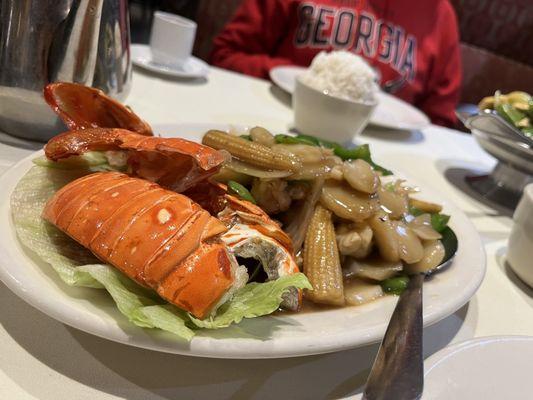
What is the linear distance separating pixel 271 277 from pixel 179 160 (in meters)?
0.24

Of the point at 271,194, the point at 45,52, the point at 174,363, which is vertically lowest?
the point at 174,363

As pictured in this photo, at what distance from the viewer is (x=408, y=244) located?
0.94 metres

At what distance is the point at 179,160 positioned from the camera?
0.79 metres

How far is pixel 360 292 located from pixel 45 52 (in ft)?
2.45

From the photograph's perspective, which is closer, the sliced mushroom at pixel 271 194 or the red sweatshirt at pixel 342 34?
the sliced mushroom at pixel 271 194

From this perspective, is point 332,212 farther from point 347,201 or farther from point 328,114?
point 328,114

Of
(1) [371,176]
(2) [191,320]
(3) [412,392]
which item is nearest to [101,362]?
(2) [191,320]

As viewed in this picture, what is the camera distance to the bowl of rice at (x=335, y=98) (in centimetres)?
152

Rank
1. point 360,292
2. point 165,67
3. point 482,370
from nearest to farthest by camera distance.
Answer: point 482,370
point 360,292
point 165,67

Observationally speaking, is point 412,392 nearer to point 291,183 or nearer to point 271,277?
point 271,277

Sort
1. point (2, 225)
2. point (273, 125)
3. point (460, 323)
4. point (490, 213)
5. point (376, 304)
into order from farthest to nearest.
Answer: point (273, 125), point (490, 213), point (460, 323), point (376, 304), point (2, 225)

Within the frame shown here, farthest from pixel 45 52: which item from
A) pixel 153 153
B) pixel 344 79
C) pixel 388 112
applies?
pixel 388 112

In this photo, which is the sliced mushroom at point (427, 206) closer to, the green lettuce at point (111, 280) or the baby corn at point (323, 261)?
the baby corn at point (323, 261)

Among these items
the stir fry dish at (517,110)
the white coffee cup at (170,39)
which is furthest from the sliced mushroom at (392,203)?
the white coffee cup at (170,39)
